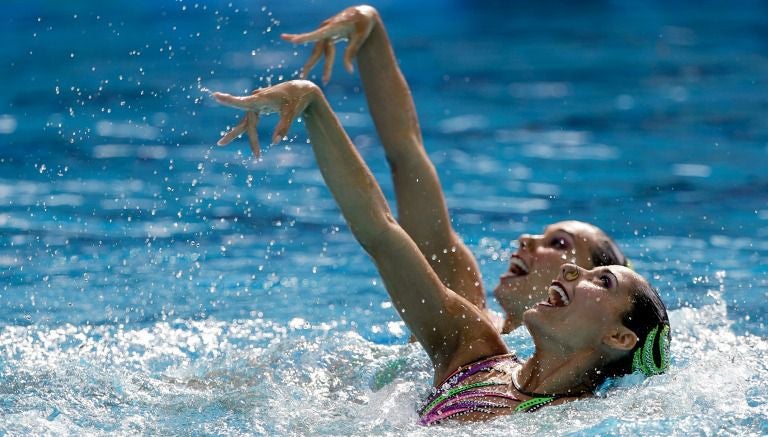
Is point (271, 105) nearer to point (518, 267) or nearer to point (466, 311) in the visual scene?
point (466, 311)

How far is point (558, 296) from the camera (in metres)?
3.38

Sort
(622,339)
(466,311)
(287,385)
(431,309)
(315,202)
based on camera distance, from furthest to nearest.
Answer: (315,202) < (287,385) < (466,311) < (431,309) < (622,339)

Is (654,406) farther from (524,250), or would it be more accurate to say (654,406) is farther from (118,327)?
(118,327)

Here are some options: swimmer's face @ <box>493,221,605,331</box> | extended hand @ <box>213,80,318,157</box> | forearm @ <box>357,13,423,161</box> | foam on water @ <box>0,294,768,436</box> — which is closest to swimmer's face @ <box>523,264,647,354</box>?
foam on water @ <box>0,294,768,436</box>

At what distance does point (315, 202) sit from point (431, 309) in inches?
126

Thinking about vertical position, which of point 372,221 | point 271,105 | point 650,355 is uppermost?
point 271,105

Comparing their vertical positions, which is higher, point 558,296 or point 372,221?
point 372,221

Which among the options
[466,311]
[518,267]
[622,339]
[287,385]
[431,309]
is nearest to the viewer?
[622,339]

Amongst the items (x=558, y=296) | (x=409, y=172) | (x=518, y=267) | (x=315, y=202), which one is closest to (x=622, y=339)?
(x=558, y=296)

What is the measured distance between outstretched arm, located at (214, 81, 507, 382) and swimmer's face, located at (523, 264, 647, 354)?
12.2 inches

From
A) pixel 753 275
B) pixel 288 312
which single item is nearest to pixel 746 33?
pixel 753 275

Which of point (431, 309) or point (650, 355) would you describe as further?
point (431, 309)

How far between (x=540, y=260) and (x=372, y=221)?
3.17 feet

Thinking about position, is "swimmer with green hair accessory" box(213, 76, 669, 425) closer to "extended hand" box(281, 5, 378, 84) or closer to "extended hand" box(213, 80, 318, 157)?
"extended hand" box(213, 80, 318, 157)
